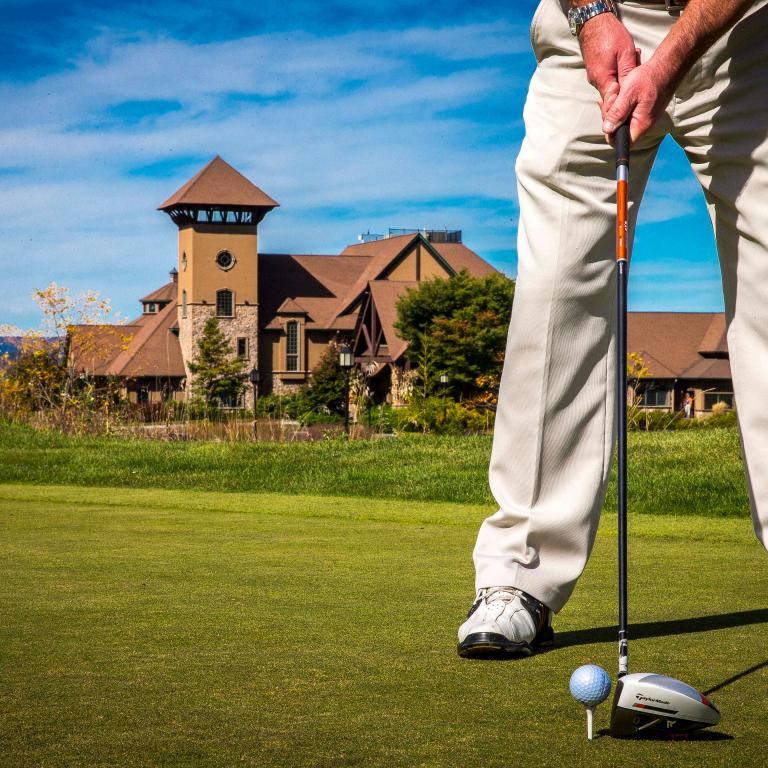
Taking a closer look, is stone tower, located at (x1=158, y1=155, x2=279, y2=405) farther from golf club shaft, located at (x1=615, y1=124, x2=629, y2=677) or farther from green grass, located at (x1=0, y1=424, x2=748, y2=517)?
→ golf club shaft, located at (x1=615, y1=124, x2=629, y2=677)

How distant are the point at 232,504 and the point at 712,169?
534cm

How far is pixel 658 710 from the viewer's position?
1.86 m

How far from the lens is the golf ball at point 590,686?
1.87 m

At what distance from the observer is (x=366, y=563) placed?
13.3 feet

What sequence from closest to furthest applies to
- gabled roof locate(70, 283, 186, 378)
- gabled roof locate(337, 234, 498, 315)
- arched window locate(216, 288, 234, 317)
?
gabled roof locate(70, 283, 186, 378), gabled roof locate(337, 234, 498, 315), arched window locate(216, 288, 234, 317)

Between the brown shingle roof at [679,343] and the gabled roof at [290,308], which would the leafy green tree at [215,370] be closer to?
the gabled roof at [290,308]

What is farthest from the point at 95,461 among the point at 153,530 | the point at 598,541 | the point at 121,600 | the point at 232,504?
the point at 121,600

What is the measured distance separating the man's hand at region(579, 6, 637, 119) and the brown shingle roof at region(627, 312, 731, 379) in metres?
51.9

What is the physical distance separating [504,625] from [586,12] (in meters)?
1.51

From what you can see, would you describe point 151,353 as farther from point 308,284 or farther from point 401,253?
point 401,253

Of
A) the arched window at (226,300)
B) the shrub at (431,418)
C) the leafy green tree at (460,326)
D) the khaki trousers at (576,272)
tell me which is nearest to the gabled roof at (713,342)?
the leafy green tree at (460,326)

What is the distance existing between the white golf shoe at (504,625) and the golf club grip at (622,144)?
3.61ft

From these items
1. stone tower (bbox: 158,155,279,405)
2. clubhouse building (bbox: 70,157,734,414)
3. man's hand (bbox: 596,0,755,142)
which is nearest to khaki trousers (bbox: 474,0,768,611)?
man's hand (bbox: 596,0,755,142)

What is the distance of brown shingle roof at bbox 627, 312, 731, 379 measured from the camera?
54.4 m
